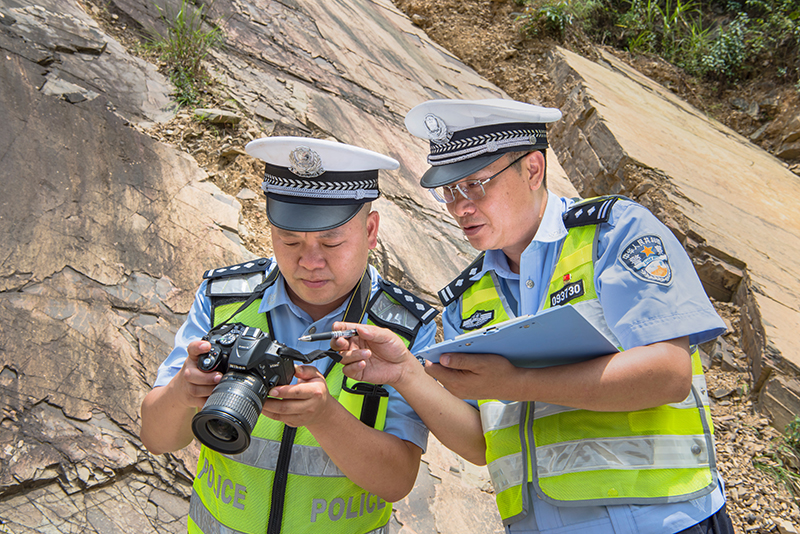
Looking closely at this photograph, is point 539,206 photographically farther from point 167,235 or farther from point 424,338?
point 167,235

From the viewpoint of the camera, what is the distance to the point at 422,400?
1646 millimetres

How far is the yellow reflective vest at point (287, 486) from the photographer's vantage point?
4.97 feet

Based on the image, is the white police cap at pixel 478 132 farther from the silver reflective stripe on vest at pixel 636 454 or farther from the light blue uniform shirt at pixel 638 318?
the silver reflective stripe on vest at pixel 636 454

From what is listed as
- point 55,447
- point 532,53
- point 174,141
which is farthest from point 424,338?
point 532,53

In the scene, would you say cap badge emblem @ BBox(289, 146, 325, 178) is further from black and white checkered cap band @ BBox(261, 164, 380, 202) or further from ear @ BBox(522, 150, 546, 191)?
ear @ BBox(522, 150, 546, 191)

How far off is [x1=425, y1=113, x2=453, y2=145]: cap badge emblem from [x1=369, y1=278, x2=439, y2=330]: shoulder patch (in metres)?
0.59

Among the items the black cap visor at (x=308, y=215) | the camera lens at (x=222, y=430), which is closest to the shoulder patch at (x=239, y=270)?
the black cap visor at (x=308, y=215)

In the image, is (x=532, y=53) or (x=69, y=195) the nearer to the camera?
(x=69, y=195)

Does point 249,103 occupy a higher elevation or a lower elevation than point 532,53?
lower

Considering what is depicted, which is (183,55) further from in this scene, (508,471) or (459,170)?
(508,471)

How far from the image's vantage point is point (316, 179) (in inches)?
66.3

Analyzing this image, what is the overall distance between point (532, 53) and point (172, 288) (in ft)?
18.9

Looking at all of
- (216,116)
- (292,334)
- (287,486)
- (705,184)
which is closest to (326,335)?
(292,334)

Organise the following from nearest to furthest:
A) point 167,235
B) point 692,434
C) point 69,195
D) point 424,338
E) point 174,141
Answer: point 692,434
point 424,338
point 69,195
point 167,235
point 174,141
